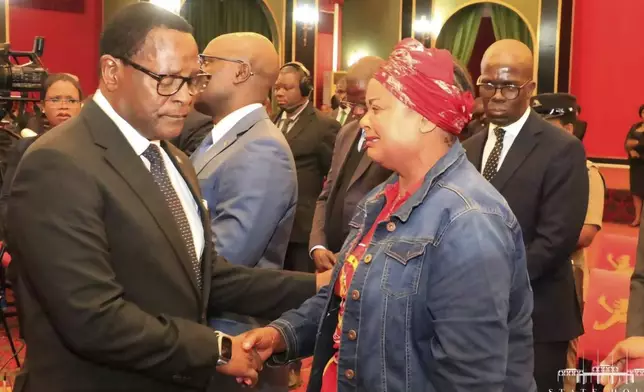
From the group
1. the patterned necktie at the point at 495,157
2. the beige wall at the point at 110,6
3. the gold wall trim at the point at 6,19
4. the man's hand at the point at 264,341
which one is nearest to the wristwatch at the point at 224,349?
the man's hand at the point at 264,341

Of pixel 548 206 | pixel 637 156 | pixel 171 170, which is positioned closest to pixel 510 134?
pixel 548 206

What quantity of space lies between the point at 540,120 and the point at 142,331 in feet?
6.58

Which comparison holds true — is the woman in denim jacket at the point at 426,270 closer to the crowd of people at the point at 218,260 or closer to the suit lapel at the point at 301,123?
the crowd of people at the point at 218,260

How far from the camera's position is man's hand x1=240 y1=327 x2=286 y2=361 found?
2154 millimetres

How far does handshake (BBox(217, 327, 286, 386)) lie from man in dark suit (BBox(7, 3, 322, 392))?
0.05 meters

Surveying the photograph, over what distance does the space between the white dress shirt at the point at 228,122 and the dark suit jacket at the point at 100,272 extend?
101 centimetres

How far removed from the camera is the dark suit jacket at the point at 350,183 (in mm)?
3686

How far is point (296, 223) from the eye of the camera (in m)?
5.07

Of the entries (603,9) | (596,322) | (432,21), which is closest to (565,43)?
(603,9)

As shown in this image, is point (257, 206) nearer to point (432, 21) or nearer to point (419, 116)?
point (419, 116)

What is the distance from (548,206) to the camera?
9.78 ft

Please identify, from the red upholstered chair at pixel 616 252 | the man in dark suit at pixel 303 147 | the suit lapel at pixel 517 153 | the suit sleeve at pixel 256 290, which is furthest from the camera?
the man in dark suit at pixel 303 147

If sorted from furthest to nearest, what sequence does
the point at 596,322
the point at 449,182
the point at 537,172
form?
the point at 596,322 < the point at 537,172 < the point at 449,182

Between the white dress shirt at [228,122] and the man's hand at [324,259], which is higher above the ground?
the white dress shirt at [228,122]
